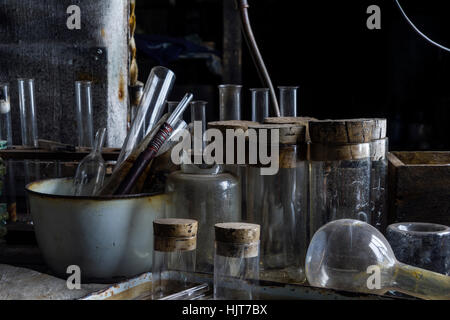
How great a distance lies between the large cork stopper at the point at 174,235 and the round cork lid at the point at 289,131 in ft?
0.71

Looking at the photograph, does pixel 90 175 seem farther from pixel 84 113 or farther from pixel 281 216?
pixel 281 216

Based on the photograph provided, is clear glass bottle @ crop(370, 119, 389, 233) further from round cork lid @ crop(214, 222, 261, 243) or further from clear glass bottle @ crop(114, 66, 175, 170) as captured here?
clear glass bottle @ crop(114, 66, 175, 170)

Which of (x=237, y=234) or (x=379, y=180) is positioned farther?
(x=379, y=180)

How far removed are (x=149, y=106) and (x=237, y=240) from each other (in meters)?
0.46

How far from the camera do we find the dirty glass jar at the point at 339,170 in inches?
38.0

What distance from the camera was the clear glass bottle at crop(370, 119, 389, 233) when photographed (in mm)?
1033

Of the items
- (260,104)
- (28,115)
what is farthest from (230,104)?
(28,115)

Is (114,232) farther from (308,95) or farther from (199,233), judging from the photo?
(308,95)

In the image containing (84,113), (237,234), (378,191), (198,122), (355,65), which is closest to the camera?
(237,234)

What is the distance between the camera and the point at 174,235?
2.82 feet

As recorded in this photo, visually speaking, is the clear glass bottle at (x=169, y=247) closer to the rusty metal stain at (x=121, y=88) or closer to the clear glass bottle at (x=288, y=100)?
the clear glass bottle at (x=288, y=100)

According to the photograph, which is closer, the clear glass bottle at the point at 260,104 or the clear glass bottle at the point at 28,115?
the clear glass bottle at the point at 260,104

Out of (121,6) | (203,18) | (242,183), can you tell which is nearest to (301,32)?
(203,18)

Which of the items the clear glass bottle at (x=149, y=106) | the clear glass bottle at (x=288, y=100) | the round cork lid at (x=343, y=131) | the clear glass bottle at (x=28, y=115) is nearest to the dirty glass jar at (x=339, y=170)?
the round cork lid at (x=343, y=131)
